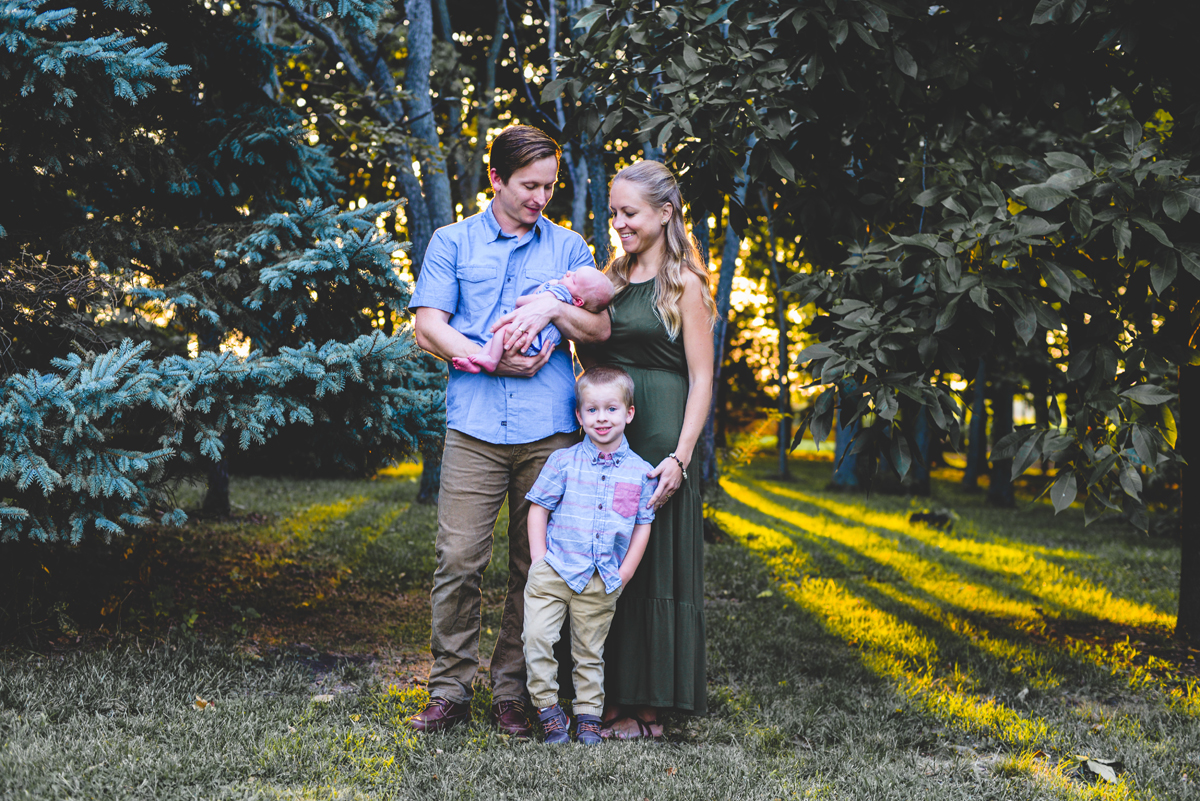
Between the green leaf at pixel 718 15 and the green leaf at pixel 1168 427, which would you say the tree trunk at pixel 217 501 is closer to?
the green leaf at pixel 718 15

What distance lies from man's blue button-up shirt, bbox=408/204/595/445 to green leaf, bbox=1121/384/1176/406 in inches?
84.8

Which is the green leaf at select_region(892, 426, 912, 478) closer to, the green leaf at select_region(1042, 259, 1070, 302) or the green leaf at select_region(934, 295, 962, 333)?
the green leaf at select_region(934, 295, 962, 333)

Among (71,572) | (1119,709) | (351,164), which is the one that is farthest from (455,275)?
(351,164)

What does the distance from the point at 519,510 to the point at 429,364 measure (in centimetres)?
156

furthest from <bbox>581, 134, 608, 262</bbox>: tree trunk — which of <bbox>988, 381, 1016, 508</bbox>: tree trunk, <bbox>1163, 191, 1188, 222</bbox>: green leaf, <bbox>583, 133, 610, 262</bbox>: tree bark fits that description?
<bbox>988, 381, 1016, 508</bbox>: tree trunk

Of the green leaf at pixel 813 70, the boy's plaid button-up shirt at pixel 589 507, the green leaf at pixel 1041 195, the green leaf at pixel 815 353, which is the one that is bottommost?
the boy's plaid button-up shirt at pixel 589 507

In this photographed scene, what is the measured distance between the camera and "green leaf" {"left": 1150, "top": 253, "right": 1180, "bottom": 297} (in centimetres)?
320

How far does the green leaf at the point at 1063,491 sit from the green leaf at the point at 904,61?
1.75 m

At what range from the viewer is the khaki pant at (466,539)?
3.21m

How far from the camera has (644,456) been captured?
332 centimetres

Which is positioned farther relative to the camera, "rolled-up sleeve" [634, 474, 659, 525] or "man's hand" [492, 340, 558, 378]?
"rolled-up sleeve" [634, 474, 659, 525]

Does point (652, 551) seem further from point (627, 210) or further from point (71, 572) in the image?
point (71, 572)

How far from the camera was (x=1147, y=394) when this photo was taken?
323cm

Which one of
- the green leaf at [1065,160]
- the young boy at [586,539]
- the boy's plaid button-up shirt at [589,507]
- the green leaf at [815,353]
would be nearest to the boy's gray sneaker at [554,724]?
the young boy at [586,539]
